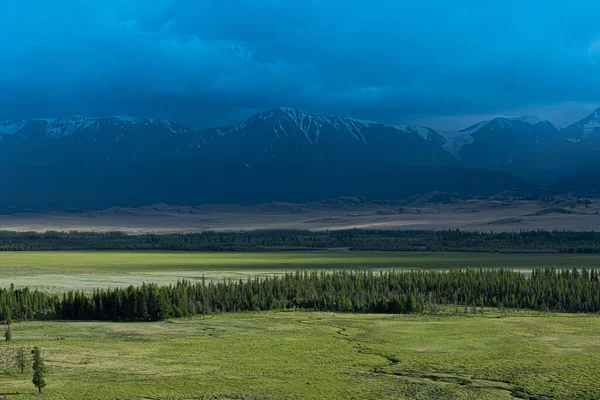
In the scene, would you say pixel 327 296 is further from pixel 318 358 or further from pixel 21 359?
pixel 21 359

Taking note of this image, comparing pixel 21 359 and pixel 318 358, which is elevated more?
pixel 21 359

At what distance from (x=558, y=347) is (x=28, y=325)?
4073 cm

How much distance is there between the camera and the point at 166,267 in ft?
457

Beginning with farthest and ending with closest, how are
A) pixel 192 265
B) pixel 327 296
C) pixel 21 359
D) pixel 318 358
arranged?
1. pixel 192 265
2. pixel 327 296
3. pixel 318 358
4. pixel 21 359

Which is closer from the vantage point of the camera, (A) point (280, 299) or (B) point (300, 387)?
(B) point (300, 387)

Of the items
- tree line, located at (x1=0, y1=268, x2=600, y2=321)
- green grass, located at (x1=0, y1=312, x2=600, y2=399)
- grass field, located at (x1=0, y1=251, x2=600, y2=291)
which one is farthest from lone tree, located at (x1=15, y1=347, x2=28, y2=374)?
grass field, located at (x1=0, y1=251, x2=600, y2=291)

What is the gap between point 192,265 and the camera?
144 metres

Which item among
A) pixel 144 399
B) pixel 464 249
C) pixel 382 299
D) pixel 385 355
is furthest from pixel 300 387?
pixel 464 249

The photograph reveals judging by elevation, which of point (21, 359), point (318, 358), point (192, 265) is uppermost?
point (21, 359)

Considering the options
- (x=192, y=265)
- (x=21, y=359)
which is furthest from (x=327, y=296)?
(x=192, y=265)

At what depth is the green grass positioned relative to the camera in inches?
1743

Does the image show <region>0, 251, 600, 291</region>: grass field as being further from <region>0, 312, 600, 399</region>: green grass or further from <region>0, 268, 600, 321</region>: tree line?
<region>0, 312, 600, 399</region>: green grass

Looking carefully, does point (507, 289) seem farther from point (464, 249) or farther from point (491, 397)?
point (464, 249)

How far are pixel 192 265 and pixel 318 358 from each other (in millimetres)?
92188
